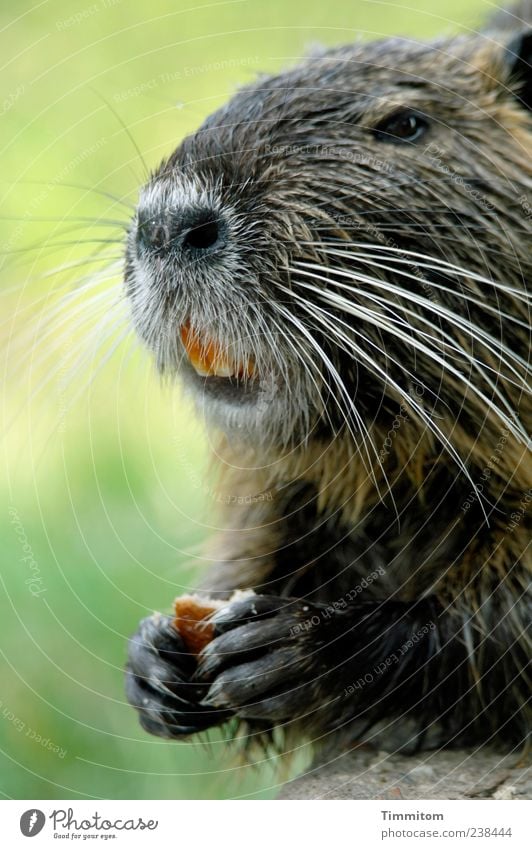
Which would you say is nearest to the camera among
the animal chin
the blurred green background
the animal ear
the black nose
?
the black nose

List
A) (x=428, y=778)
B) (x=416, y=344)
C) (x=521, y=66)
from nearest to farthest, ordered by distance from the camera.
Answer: (x=416, y=344), (x=428, y=778), (x=521, y=66)

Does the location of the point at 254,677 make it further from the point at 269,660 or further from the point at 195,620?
the point at 195,620

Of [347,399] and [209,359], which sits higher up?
[209,359]

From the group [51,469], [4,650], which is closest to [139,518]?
[51,469]

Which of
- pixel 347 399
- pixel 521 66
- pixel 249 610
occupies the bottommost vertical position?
pixel 249 610

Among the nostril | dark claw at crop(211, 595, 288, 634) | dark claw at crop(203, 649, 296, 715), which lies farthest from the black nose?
dark claw at crop(203, 649, 296, 715)

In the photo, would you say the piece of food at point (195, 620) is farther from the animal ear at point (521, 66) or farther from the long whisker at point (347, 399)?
the animal ear at point (521, 66)

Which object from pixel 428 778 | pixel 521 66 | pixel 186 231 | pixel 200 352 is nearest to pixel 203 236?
pixel 186 231

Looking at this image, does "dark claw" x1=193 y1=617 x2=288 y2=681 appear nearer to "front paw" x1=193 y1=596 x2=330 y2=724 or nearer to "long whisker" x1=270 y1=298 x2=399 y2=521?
"front paw" x1=193 y1=596 x2=330 y2=724
